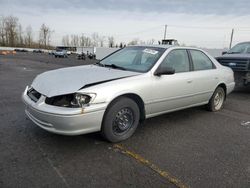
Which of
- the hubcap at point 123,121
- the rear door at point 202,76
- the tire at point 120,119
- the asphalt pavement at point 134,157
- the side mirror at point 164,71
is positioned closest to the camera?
the asphalt pavement at point 134,157

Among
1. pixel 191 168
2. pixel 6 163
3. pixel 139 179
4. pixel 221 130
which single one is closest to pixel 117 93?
pixel 139 179

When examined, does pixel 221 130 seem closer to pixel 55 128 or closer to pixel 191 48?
pixel 191 48

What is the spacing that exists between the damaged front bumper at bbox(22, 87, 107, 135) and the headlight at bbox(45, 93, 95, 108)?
2.6 inches

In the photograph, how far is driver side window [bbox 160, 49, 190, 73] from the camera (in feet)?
13.0

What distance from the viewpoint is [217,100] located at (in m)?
5.33

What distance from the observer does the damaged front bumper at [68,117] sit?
9.03 feet

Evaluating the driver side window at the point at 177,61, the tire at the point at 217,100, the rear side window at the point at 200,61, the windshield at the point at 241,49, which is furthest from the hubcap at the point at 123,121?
the windshield at the point at 241,49

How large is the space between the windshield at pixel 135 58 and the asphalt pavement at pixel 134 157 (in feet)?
3.82

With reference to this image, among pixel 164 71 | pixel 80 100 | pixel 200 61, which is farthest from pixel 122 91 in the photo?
pixel 200 61

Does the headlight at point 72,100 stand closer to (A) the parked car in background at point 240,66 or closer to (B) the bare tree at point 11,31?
(A) the parked car in background at point 240,66

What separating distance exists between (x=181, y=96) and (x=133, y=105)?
4.01 feet

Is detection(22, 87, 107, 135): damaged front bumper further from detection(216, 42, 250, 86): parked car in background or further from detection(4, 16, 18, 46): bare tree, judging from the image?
detection(4, 16, 18, 46): bare tree

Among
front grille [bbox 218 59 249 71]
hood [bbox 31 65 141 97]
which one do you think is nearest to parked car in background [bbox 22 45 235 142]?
hood [bbox 31 65 141 97]

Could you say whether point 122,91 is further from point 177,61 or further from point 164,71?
point 177,61
